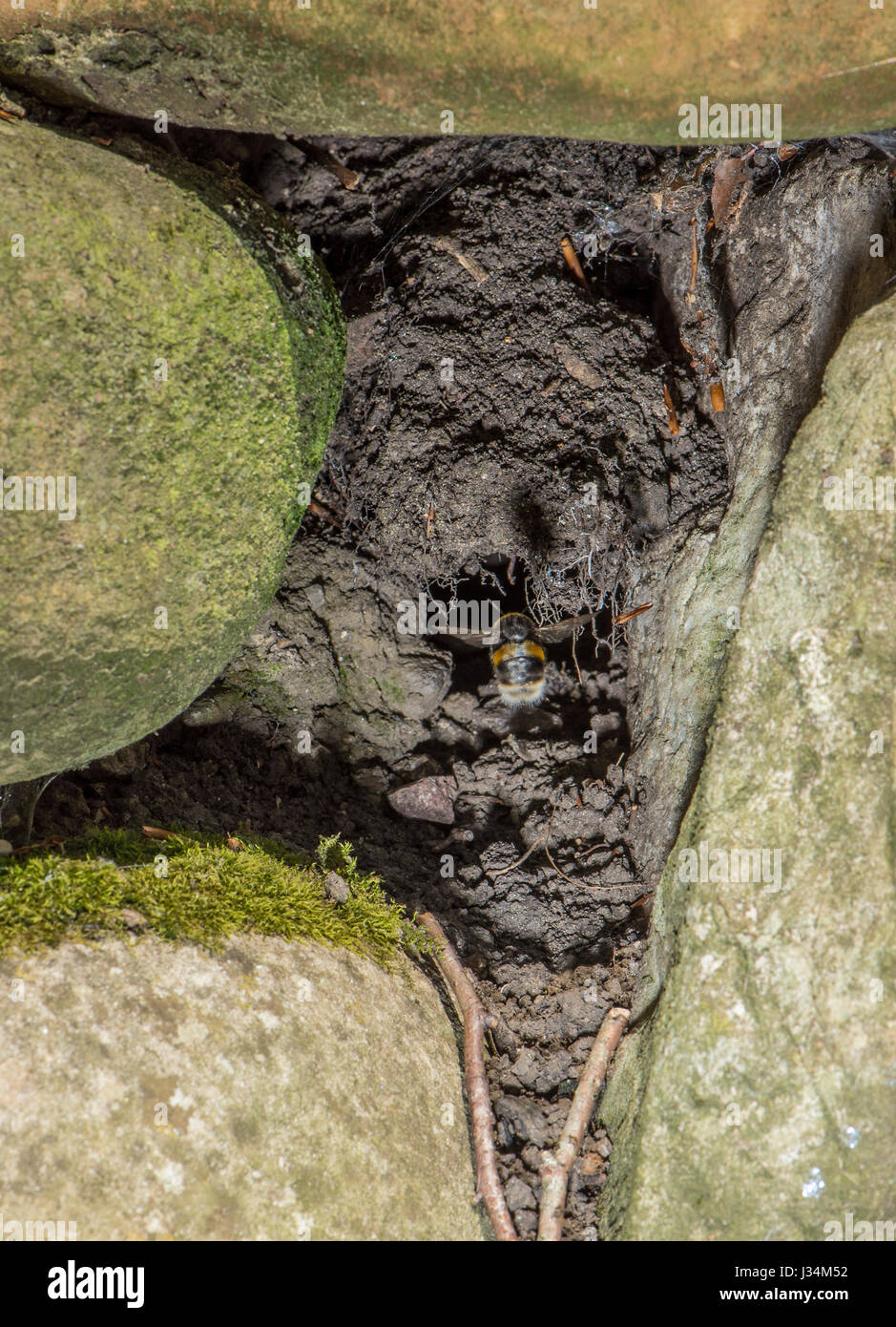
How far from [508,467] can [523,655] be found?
2.58 feet

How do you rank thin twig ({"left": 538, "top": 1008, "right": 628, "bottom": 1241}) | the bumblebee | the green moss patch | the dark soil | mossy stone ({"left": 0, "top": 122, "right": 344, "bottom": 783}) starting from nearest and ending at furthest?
mossy stone ({"left": 0, "top": 122, "right": 344, "bottom": 783}), the green moss patch, thin twig ({"left": 538, "top": 1008, "right": 628, "bottom": 1241}), the dark soil, the bumblebee

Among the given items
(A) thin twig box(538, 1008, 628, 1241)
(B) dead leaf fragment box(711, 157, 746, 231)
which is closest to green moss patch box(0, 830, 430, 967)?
(A) thin twig box(538, 1008, 628, 1241)

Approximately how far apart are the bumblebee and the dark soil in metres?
0.23

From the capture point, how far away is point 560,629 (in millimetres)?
3848

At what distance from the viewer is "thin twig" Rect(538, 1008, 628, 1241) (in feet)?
8.99

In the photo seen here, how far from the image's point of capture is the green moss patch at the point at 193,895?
2.47m

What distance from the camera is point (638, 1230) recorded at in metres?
2.55

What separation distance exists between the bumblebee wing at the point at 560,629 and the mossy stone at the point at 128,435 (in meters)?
1.36

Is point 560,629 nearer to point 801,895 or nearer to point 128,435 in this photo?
point 801,895

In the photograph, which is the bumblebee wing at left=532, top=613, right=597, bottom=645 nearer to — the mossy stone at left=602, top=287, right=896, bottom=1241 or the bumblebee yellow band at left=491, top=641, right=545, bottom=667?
the bumblebee yellow band at left=491, top=641, right=545, bottom=667

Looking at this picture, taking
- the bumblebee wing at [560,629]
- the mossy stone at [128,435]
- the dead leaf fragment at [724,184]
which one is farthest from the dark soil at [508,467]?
the mossy stone at [128,435]

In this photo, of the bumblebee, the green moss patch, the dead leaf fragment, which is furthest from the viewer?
the bumblebee

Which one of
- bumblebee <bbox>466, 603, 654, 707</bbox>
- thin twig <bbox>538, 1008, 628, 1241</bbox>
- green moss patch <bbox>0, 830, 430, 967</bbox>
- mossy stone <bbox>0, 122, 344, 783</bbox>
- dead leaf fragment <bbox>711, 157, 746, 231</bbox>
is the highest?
dead leaf fragment <bbox>711, 157, 746, 231</bbox>

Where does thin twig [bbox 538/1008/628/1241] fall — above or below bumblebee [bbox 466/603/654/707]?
below
